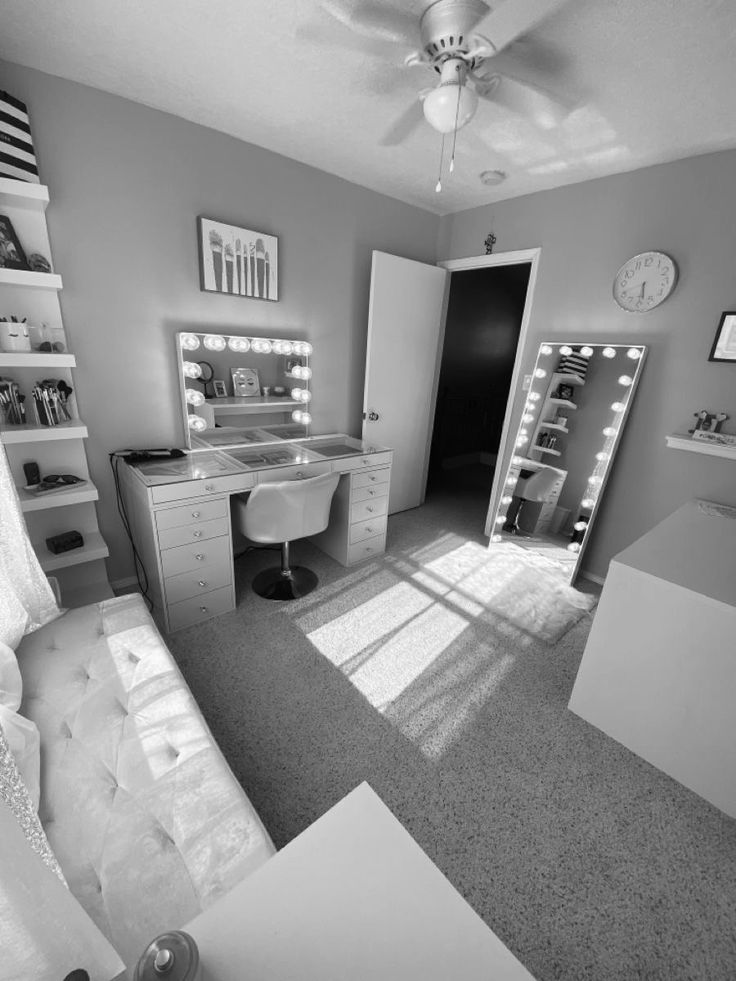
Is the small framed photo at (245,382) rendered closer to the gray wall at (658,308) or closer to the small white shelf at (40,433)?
the small white shelf at (40,433)

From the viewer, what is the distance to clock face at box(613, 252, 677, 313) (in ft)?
7.37

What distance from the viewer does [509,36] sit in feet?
4.36

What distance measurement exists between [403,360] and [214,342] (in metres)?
1.46

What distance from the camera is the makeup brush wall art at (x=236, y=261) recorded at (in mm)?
2205

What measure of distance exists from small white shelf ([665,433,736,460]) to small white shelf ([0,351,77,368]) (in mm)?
2994

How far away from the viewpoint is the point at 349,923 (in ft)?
1.53

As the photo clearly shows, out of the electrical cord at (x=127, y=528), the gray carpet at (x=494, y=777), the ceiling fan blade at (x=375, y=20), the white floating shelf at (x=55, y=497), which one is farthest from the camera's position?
the electrical cord at (x=127, y=528)

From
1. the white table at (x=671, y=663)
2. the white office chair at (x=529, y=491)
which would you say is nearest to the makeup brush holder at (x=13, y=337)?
the white table at (x=671, y=663)

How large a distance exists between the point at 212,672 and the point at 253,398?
5.15ft

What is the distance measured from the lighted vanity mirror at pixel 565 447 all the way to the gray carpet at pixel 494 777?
82cm

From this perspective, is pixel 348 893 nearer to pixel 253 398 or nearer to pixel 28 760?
pixel 28 760

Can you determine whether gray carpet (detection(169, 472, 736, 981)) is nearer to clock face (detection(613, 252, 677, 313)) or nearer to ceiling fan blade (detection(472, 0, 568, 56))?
clock face (detection(613, 252, 677, 313))

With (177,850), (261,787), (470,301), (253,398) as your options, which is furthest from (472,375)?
(177,850)

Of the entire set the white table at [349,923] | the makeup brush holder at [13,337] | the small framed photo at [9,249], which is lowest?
the white table at [349,923]
